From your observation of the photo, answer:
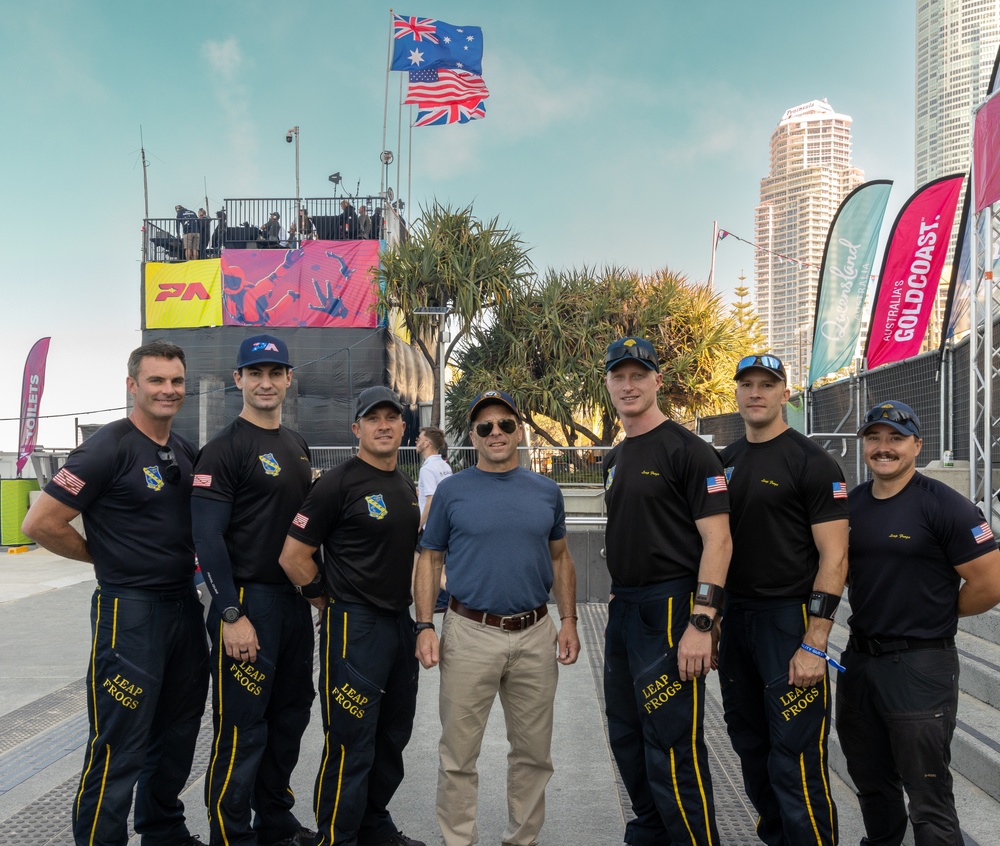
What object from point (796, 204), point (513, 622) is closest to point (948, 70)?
point (796, 204)

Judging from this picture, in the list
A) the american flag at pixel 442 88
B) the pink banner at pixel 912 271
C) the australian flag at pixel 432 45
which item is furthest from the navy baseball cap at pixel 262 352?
the australian flag at pixel 432 45

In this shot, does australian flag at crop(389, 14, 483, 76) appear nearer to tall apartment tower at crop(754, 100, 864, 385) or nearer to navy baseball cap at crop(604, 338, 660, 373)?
navy baseball cap at crop(604, 338, 660, 373)

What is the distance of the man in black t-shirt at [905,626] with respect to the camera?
3023 millimetres

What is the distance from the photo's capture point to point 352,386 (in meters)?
24.5

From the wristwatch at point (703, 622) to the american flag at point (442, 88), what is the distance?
21898mm

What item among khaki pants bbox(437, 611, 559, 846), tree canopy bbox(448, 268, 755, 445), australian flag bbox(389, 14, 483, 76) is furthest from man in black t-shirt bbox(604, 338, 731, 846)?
australian flag bbox(389, 14, 483, 76)

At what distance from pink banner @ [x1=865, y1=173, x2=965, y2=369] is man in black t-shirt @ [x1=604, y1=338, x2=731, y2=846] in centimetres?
799

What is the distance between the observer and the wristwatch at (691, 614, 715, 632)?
3.10m

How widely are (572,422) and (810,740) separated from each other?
808 inches

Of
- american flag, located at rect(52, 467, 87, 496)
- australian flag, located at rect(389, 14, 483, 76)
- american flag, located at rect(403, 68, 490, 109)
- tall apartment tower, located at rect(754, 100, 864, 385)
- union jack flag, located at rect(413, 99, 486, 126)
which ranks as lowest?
american flag, located at rect(52, 467, 87, 496)

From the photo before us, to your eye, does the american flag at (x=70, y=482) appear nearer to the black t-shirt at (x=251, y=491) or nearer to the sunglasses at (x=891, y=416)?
the black t-shirt at (x=251, y=491)

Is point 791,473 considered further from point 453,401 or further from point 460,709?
point 453,401

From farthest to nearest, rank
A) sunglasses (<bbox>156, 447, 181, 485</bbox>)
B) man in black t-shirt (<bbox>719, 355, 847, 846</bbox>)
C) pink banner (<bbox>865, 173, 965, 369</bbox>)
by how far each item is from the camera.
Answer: pink banner (<bbox>865, 173, 965, 369</bbox>) < sunglasses (<bbox>156, 447, 181, 485</bbox>) < man in black t-shirt (<bbox>719, 355, 847, 846</bbox>)

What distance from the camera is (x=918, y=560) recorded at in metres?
3.11
